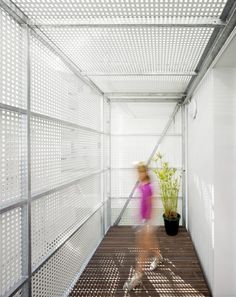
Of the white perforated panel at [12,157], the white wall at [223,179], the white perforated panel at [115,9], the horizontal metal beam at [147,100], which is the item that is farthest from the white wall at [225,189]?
the horizontal metal beam at [147,100]

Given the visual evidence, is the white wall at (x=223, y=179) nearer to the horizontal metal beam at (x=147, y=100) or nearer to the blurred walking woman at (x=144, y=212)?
the blurred walking woman at (x=144, y=212)

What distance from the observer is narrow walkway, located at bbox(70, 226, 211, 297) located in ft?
9.20

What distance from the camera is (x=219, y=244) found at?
2.56 metres

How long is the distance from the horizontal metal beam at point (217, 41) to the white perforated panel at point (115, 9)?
2.4 inches

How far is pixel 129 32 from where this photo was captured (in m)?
2.08

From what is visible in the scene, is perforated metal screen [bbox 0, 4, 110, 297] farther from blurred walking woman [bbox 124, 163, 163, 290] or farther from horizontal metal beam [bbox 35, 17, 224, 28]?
blurred walking woman [bbox 124, 163, 163, 290]

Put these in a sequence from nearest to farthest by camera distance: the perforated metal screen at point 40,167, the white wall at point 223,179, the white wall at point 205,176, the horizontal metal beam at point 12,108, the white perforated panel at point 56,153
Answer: the horizontal metal beam at point 12,108 < the perforated metal screen at point 40,167 < the white perforated panel at point 56,153 < the white wall at point 223,179 < the white wall at point 205,176

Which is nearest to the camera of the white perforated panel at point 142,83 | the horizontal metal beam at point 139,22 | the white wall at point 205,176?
→ the horizontal metal beam at point 139,22

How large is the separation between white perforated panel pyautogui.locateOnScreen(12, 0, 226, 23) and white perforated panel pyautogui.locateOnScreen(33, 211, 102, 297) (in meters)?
1.98

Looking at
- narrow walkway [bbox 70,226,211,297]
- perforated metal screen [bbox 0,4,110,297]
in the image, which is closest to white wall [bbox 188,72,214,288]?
narrow walkway [bbox 70,226,211,297]

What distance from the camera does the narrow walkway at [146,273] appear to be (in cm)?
280

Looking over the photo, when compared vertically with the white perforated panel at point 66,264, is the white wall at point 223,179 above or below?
above

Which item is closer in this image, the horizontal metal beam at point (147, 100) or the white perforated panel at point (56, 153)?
the white perforated panel at point (56, 153)

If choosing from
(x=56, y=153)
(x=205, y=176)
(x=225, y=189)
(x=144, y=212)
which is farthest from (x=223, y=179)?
(x=56, y=153)
